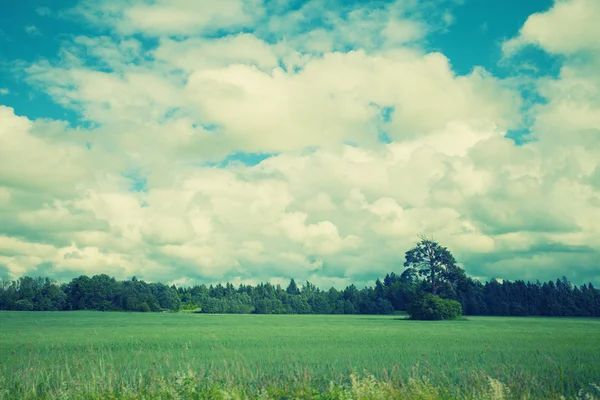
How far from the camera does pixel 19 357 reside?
933 inches

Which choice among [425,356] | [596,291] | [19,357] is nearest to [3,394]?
[19,357]

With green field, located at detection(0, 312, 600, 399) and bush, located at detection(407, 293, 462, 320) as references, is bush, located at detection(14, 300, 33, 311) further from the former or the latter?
green field, located at detection(0, 312, 600, 399)

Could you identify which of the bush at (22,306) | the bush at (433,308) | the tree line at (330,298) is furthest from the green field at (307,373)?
the bush at (22,306)

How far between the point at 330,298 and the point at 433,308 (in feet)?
263

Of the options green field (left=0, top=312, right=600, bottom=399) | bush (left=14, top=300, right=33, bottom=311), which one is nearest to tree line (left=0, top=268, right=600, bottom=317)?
bush (left=14, top=300, right=33, bottom=311)

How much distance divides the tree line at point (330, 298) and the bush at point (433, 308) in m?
10.6

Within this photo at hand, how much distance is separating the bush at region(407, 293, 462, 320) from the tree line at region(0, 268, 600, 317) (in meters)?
10.6

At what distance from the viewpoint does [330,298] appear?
152m

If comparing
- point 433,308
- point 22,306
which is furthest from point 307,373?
point 22,306

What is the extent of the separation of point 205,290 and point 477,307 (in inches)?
4040

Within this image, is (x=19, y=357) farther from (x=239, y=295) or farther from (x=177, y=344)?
(x=239, y=295)

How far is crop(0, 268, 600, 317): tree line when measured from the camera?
11144cm

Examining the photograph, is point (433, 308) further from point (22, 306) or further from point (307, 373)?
point (22, 306)

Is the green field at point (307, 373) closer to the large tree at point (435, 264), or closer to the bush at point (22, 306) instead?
the large tree at point (435, 264)
